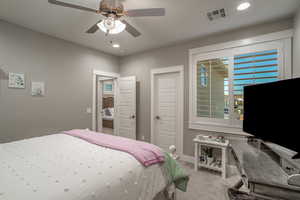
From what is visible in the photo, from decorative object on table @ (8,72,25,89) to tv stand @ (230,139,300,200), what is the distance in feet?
11.5

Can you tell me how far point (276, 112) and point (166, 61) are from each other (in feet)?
8.10

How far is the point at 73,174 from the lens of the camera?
3.41ft

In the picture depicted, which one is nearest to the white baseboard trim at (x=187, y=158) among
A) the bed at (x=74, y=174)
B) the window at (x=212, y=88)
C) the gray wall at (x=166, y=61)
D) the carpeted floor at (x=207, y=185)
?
the gray wall at (x=166, y=61)

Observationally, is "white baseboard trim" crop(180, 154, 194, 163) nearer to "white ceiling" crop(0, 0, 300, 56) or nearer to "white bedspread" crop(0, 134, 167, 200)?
"white bedspread" crop(0, 134, 167, 200)

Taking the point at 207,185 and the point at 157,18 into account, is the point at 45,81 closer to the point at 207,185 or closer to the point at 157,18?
the point at 157,18

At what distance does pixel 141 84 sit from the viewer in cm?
386

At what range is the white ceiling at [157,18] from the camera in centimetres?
191

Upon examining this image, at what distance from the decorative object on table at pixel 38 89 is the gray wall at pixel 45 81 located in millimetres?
68

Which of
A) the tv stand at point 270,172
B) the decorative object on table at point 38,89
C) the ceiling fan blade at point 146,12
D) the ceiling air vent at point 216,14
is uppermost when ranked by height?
the ceiling air vent at point 216,14

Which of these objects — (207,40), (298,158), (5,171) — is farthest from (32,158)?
(207,40)

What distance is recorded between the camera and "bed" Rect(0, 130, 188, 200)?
871 mm

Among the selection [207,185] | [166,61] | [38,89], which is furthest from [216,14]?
[38,89]

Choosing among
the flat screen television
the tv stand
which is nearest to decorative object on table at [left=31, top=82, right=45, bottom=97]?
the tv stand

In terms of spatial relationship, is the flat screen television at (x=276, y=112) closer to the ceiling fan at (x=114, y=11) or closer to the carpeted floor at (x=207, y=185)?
the carpeted floor at (x=207, y=185)
